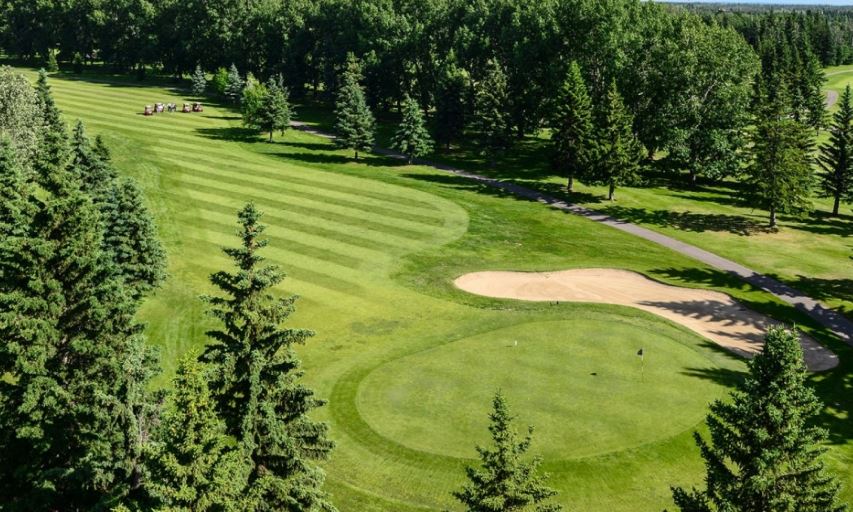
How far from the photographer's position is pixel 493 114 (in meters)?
86.2

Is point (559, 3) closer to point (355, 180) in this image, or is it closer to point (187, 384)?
point (355, 180)

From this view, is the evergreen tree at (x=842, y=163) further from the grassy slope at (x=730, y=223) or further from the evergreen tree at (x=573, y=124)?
the evergreen tree at (x=573, y=124)

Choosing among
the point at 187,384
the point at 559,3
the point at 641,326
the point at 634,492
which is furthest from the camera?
the point at 559,3

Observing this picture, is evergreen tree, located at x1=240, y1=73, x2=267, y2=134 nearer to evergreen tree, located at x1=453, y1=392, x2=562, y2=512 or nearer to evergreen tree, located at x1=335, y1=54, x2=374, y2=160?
evergreen tree, located at x1=335, y1=54, x2=374, y2=160

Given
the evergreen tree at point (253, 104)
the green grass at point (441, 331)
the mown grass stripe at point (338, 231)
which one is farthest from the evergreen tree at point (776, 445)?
the evergreen tree at point (253, 104)

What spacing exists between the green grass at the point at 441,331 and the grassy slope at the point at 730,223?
585 centimetres

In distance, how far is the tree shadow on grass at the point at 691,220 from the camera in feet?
226

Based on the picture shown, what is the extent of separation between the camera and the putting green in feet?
103

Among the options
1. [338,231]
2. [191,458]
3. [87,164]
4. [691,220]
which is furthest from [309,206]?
[191,458]

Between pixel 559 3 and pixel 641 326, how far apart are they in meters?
62.4

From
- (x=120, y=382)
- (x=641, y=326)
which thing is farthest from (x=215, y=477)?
(x=641, y=326)

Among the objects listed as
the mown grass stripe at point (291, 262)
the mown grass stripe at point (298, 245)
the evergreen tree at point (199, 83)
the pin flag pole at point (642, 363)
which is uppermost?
the evergreen tree at point (199, 83)

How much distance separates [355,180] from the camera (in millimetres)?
78625

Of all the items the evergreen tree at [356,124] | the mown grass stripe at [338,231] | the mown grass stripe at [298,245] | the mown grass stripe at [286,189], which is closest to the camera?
the mown grass stripe at [298,245]
